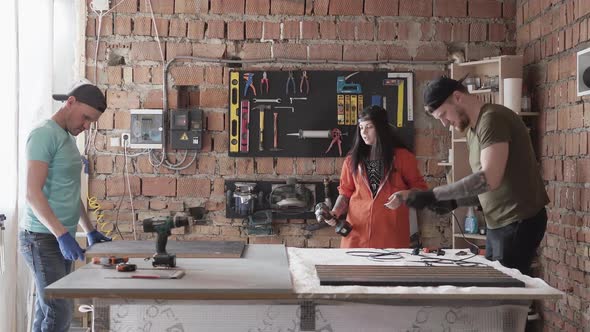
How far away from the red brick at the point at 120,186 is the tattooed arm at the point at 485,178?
237cm

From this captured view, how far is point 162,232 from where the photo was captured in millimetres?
2279

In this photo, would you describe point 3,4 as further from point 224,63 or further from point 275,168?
point 275,168

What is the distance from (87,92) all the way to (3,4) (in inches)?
29.5

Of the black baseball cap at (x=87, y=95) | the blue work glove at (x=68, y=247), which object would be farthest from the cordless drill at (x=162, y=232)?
the black baseball cap at (x=87, y=95)

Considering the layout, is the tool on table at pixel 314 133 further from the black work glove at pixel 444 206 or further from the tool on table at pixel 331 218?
the black work glove at pixel 444 206

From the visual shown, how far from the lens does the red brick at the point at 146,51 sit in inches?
162

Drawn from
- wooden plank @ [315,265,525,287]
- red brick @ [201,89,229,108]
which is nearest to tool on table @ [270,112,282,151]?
red brick @ [201,89,229,108]

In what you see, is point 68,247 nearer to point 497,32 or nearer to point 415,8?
point 415,8

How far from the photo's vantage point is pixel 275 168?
13.6 ft

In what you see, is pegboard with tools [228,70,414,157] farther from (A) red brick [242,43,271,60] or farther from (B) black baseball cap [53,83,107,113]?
(B) black baseball cap [53,83,107,113]

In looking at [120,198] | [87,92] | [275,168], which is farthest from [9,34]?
[275,168]

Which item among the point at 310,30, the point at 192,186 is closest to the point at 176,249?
the point at 192,186

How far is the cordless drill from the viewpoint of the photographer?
2221 mm

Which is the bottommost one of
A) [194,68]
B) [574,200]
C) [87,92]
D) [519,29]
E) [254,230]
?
[254,230]
